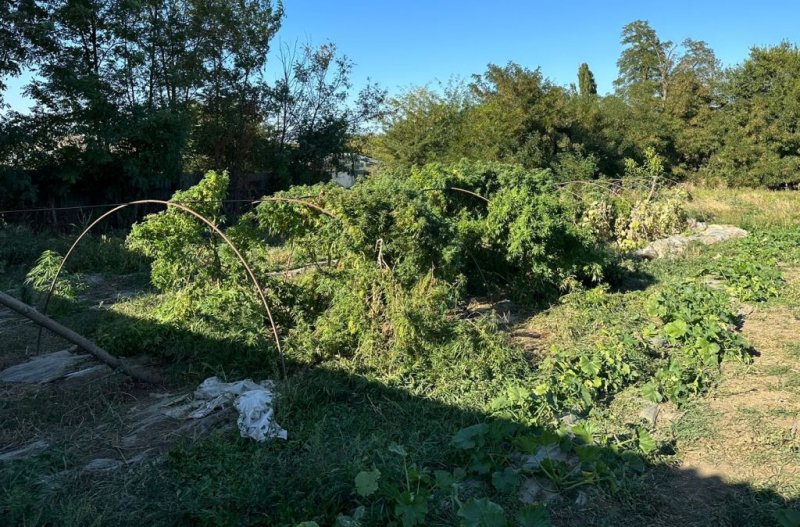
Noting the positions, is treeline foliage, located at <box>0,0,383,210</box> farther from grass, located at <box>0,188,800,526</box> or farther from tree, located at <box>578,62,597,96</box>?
tree, located at <box>578,62,597,96</box>

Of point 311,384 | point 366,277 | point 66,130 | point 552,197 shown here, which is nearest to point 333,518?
point 311,384

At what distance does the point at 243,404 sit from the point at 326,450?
762 mm

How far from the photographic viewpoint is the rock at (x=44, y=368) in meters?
4.68

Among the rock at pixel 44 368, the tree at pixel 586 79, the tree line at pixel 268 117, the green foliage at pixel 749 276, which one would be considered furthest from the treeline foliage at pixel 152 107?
the tree at pixel 586 79

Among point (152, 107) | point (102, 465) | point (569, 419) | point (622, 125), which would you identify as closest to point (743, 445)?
point (569, 419)

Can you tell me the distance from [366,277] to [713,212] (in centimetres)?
1155

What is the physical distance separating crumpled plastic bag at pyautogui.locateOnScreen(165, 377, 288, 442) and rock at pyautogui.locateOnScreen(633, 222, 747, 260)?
23.6 feet

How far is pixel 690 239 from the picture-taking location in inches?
405

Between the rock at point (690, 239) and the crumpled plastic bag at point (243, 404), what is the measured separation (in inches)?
284

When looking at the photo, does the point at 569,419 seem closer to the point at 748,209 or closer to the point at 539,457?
the point at 539,457

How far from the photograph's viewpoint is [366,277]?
15.6 ft

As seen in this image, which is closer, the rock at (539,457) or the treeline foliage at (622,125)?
the rock at (539,457)

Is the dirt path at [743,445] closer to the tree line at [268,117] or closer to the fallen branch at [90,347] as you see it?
the fallen branch at [90,347]

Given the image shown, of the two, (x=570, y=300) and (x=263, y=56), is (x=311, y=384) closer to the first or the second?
(x=570, y=300)
